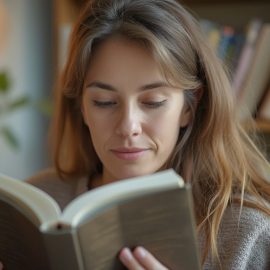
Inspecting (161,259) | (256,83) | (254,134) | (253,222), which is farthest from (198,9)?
(161,259)

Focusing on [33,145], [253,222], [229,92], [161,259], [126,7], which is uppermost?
[126,7]

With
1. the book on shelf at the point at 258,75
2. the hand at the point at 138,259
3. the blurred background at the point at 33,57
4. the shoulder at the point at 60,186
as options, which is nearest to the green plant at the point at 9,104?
the blurred background at the point at 33,57

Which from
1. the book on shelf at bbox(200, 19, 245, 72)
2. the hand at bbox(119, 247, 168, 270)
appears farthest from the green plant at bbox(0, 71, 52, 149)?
the hand at bbox(119, 247, 168, 270)

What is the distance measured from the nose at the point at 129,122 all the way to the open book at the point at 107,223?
25cm

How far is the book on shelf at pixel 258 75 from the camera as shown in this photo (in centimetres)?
146

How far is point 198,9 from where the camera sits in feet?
5.74

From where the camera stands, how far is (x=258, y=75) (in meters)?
1.48

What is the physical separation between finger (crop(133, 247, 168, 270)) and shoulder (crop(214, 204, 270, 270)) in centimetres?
27

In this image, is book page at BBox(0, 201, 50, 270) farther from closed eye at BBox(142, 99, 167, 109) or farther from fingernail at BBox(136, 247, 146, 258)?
closed eye at BBox(142, 99, 167, 109)

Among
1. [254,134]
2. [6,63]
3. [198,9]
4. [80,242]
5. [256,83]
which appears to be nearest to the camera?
[80,242]

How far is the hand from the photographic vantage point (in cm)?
72

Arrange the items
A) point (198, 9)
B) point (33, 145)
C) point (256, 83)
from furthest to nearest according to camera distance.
Result: point (33, 145) → point (198, 9) → point (256, 83)

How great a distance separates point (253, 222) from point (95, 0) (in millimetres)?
589

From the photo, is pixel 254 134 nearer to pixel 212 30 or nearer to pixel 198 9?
pixel 212 30
